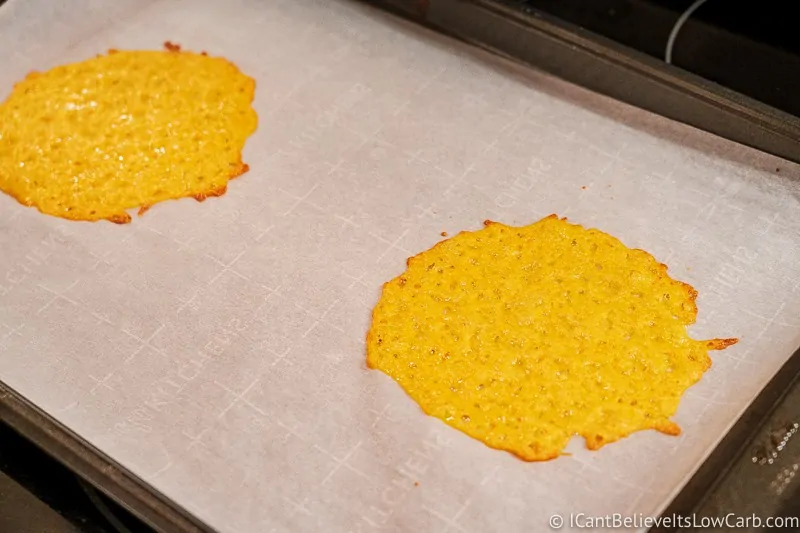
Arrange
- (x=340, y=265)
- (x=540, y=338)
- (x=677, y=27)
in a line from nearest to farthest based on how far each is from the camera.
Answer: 1. (x=540, y=338)
2. (x=340, y=265)
3. (x=677, y=27)

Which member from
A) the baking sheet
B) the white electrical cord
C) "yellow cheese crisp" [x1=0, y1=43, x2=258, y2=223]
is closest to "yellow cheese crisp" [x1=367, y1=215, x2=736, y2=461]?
the baking sheet

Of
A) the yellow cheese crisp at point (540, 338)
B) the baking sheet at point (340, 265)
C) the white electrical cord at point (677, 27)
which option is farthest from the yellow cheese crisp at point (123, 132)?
the white electrical cord at point (677, 27)

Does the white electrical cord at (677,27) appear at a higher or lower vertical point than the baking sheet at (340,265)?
higher

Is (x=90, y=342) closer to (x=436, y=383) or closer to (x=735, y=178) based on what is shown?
(x=436, y=383)

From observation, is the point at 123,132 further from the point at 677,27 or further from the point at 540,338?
the point at 677,27

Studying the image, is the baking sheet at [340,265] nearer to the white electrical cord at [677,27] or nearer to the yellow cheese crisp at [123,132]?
the yellow cheese crisp at [123,132]

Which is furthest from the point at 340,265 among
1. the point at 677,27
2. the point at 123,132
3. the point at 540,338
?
the point at 677,27

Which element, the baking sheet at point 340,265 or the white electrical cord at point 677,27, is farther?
the white electrical cord at point 677,27
